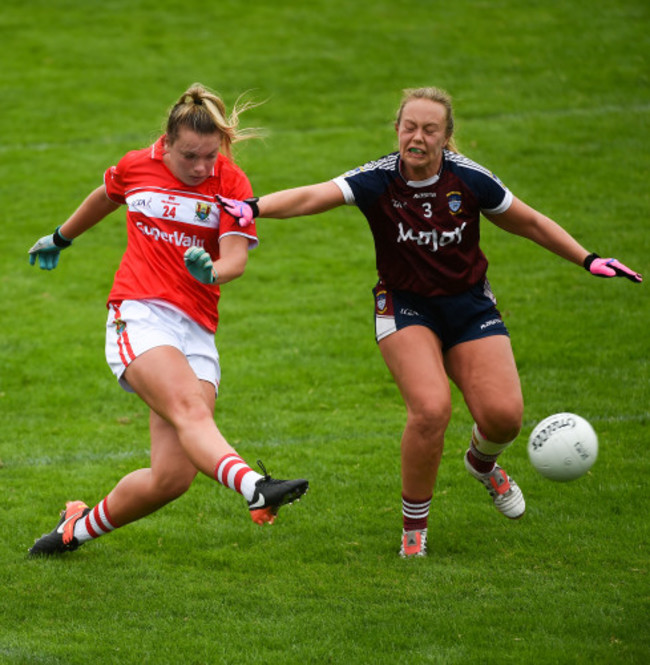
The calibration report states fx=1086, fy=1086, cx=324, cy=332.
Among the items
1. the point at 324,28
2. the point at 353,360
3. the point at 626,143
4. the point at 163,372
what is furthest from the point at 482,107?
the point at 163,372

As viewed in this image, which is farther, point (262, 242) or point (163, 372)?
point (262, 242)

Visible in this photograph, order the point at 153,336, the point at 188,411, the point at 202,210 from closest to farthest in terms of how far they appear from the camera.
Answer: the point at 188,411, the point at 153,336, the point at 202,210

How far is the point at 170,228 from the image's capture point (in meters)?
5.54

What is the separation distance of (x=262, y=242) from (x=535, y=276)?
357 centimetres

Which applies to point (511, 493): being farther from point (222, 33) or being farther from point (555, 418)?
point (222, 33)

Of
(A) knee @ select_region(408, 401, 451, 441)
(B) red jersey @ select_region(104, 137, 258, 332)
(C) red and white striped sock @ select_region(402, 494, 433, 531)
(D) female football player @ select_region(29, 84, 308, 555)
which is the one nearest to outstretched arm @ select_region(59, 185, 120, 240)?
(D) female football player @ select_region(29, 84, 308, 555)

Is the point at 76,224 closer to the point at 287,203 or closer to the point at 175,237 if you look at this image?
the point at 175,237

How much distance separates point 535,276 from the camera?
11969mm

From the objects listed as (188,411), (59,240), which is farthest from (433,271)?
(59,240)

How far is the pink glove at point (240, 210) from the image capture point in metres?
5.23

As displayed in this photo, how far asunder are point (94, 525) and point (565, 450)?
8.44 feet

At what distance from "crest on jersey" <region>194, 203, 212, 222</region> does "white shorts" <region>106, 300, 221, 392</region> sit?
0.48m

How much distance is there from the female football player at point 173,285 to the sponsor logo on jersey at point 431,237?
2.83 ft

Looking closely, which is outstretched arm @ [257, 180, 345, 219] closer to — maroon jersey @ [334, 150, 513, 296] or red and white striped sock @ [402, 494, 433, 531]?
maroon jersey @ [334, 150, 513, 296]
